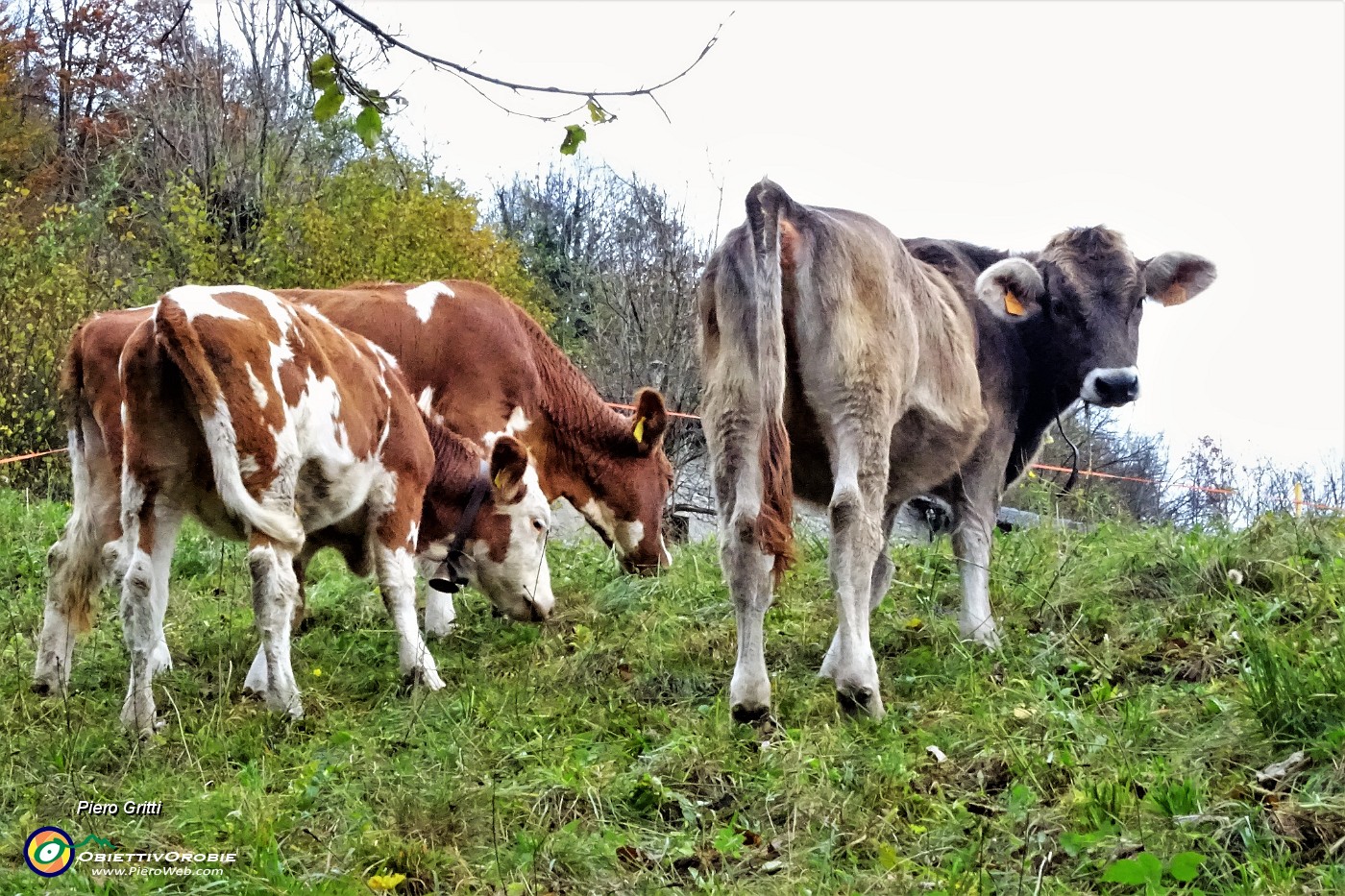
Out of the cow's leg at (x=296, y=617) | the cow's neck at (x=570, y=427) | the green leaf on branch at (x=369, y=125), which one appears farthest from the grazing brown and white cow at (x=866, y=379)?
the cow's neck at (x=570, y=427)

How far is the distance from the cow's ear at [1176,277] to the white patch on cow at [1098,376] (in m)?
0.78

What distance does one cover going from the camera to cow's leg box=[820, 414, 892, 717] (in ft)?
15.1

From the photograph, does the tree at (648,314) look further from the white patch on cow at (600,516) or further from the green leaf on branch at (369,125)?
the green leaf on branch at (369,125)

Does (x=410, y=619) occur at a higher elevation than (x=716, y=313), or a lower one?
lower

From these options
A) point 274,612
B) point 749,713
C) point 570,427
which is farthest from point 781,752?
point 570,427

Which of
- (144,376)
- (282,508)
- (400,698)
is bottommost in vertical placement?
(400,698)

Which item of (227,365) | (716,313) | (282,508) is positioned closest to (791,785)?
(716,313)

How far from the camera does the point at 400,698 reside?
5.41 meters

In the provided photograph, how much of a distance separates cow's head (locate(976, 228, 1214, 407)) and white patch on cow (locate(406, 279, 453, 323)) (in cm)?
342

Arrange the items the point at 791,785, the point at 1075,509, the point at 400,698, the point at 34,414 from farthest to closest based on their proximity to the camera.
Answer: the point at 34,414 → the point at 1075,509 → the point at 400,698 → the point at 791,785

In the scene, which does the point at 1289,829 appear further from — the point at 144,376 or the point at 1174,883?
the point at 144,376

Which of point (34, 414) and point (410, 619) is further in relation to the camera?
point (34, 414)

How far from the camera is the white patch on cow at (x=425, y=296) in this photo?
7645 mm

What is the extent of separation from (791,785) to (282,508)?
2.38 meters
